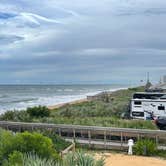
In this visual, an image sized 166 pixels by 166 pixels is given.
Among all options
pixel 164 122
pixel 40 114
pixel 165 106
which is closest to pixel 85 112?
pixel 40 114

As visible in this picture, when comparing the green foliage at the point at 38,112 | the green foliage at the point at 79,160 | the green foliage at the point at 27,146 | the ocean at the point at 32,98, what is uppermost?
the green foliage at the point at 79,160

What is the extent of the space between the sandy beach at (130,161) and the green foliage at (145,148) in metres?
0.37

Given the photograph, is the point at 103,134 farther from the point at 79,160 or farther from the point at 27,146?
the point at 79,160

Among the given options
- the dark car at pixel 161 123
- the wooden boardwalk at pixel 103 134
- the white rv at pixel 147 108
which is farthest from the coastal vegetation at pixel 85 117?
the wooden boardwalk at pixel 103 134

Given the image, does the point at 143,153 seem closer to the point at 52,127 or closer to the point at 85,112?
the point at 52,127

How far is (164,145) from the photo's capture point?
1473 cm

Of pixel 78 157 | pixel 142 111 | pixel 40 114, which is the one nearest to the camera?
pixel 78 157

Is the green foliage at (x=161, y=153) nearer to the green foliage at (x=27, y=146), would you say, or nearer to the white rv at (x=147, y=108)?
the green foliage at (x=27, y=146)

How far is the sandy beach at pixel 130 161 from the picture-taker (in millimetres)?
12807

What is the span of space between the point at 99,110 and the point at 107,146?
1198 centimetres

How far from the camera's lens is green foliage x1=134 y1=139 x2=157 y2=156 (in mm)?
13969

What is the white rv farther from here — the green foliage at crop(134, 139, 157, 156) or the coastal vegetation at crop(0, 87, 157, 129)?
the green foliage at crop(134, 139, 157, 156)

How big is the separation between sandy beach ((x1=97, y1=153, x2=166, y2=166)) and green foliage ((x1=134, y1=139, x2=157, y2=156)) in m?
0.37

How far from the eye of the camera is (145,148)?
1393cm
